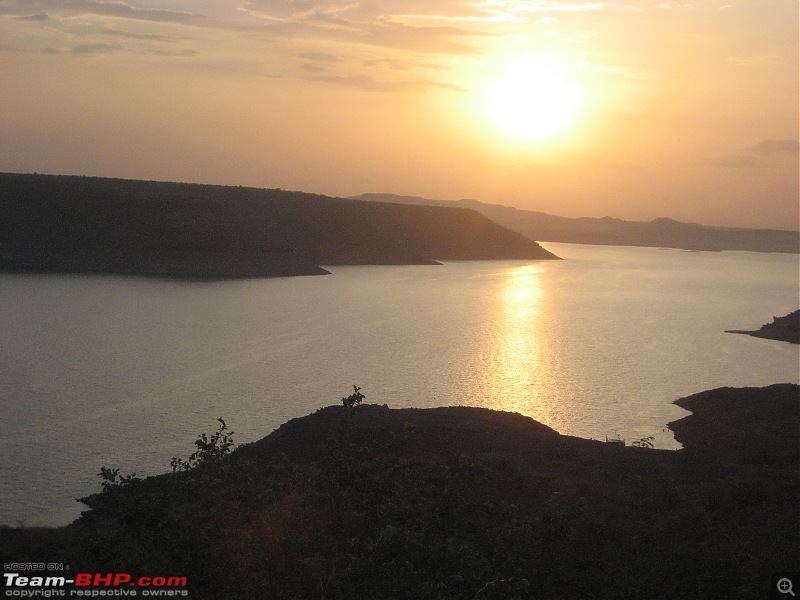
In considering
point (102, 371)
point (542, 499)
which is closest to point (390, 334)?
point (102, 371)

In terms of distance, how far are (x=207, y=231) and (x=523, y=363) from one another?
183ft

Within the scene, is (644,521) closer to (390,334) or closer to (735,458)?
(735,458)

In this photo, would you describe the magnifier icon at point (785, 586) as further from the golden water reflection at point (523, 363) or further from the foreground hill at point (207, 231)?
the foreground hill at point (207, 231)

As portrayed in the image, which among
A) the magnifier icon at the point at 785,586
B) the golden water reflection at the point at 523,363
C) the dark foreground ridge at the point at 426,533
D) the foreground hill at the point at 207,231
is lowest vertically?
the golden water reflection at the point at 523,363

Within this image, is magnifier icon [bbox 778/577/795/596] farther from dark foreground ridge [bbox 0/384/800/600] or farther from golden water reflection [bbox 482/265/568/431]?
golden water reflection [bbox 482/265/568/431]

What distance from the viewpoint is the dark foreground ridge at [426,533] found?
27.3ft

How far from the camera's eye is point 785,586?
7.36 meters

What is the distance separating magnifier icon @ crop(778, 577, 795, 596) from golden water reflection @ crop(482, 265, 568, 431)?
14.5 m

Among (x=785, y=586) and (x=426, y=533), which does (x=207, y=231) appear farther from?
(x=785, y=586)
